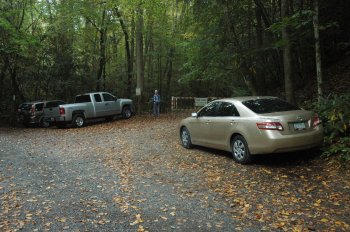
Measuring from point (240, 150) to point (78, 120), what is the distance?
13612 mm

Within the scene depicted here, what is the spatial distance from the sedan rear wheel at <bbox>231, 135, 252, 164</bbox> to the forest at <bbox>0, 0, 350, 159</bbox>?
85.4 inches

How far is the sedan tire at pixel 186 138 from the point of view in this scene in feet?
37.6

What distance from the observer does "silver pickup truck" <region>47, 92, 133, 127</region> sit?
2003 centimetres

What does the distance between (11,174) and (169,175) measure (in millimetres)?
3944

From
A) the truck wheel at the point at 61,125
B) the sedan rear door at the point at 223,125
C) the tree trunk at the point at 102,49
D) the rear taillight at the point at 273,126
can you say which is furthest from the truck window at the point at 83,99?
the rear taillight at the point at 273,126

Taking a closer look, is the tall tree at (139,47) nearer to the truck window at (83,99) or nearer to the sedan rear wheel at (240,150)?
the truck window at (83,99)

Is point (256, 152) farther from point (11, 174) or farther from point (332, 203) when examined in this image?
point (11, 174)

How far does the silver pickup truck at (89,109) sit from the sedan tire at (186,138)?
1013cm

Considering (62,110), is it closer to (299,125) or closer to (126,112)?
(126,112)

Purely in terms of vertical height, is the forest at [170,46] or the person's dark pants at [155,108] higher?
the forest at [170,46]

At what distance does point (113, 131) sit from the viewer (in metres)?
17.5

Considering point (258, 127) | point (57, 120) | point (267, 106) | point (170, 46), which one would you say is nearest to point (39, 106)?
point (57, 120)

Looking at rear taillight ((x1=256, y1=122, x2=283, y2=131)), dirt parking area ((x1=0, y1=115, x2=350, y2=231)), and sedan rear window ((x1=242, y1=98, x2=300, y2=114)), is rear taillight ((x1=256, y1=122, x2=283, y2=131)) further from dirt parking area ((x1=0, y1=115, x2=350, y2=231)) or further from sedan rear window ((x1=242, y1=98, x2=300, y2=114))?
dirt parking area ((x1=0, y1=115, x2=350, y2=231))

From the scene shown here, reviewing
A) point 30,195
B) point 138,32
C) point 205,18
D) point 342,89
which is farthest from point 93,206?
point 138,32
